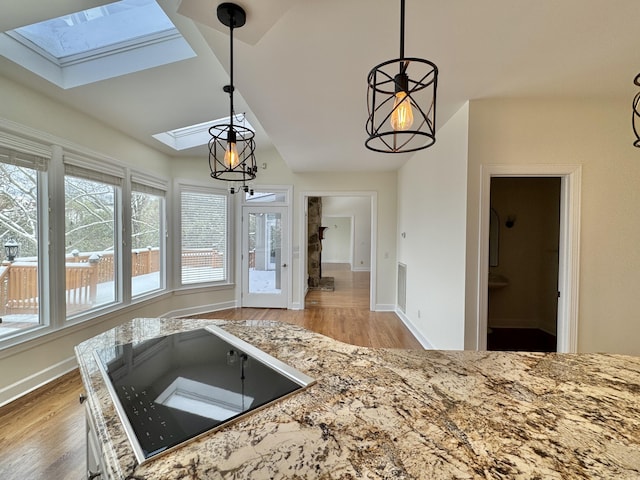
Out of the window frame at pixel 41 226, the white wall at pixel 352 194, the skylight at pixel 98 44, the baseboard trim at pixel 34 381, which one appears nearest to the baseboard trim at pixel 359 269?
the white wall at pixel 352 194

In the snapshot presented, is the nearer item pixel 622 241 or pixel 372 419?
pixel 372 419

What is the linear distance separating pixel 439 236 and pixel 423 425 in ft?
8.75

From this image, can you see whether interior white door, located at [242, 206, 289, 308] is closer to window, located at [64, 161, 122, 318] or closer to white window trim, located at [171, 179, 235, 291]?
white window trim, located at [171, 179, 235, 291]

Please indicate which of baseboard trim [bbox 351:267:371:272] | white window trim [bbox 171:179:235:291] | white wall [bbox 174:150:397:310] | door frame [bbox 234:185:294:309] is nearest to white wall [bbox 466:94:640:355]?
white wall [bbox 174:150:397:310]

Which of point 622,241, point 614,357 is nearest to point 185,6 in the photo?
point 614,357

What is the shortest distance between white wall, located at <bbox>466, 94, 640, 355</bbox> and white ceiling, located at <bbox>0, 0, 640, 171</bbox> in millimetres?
158

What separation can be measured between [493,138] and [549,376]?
82.1 inches

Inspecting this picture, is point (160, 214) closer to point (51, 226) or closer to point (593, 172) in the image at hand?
point (51, 226)

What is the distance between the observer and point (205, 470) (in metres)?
0.61

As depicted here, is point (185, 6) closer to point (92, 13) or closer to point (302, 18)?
point (302, 18)

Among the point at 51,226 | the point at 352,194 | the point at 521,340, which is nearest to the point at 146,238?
the point at 51,226

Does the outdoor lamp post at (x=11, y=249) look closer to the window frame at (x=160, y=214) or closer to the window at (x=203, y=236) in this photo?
the window frame at (x=160, y=214)

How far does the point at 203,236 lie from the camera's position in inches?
194

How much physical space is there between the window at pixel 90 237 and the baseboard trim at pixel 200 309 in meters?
1.14
